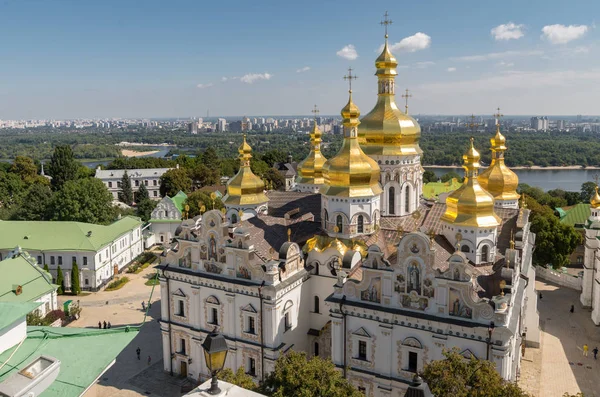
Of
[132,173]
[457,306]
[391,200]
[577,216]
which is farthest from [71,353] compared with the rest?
[132,173]

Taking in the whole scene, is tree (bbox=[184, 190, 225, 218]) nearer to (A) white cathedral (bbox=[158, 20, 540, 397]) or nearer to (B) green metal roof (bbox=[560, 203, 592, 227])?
(A) white cathedral (bbox=[158, 20, 540, 397])

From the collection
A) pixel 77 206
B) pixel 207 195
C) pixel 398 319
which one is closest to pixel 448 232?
pixel 398 319

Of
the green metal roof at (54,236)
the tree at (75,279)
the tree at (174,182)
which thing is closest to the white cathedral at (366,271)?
the tree at (75,279)

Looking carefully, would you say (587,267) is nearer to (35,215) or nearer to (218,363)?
(218,363)

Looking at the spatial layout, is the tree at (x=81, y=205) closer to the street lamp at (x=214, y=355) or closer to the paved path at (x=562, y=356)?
the paved path at (x=562, y=356)

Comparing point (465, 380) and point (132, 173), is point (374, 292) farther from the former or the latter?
point (132, 173)

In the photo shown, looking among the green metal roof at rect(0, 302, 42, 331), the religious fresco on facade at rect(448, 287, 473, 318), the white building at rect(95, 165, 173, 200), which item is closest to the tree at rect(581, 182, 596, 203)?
the religious fresco on facade at rect(448, 287, 473, 318)
